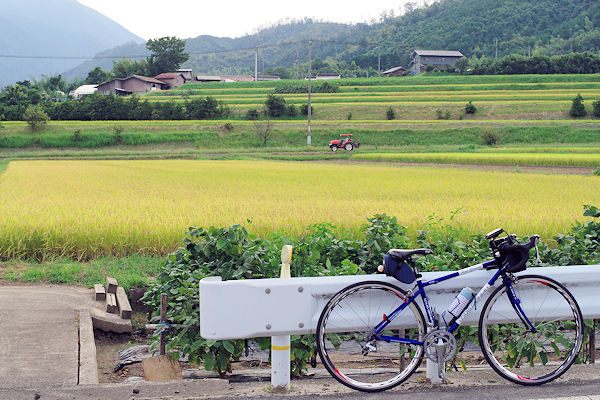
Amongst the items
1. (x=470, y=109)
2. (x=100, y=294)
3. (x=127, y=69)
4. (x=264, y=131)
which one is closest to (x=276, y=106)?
(x=264, y=131)

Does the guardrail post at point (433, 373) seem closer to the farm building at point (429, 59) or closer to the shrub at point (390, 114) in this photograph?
the shrub at point (390, 114)

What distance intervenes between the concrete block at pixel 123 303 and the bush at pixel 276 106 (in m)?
57.5

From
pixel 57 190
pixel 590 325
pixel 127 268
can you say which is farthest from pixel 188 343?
pixel 57 190

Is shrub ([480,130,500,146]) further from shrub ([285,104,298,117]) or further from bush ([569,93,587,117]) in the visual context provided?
shrub ([285,104,298,117])

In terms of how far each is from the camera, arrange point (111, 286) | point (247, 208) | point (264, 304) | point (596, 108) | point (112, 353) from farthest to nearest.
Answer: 1. point (596, 108)
2. point (247, 208)
3. point (111, 286)
4. point (112, 353)
5. point (264, 304)

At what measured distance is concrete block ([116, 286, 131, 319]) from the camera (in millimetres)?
6695

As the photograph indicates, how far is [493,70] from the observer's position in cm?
8762

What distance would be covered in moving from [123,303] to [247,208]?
5493 millimetres

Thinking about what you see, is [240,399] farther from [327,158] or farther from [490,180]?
[327,158]

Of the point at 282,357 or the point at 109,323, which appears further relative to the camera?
the point at 109,323

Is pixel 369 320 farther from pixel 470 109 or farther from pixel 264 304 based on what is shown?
pixel 470 109

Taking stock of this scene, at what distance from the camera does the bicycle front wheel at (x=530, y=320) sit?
4004 millimetres

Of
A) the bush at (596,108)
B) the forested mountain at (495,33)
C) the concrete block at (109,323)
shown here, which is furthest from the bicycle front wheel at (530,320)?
the forested mountain at (495,33)

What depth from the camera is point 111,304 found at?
677 centimetres
